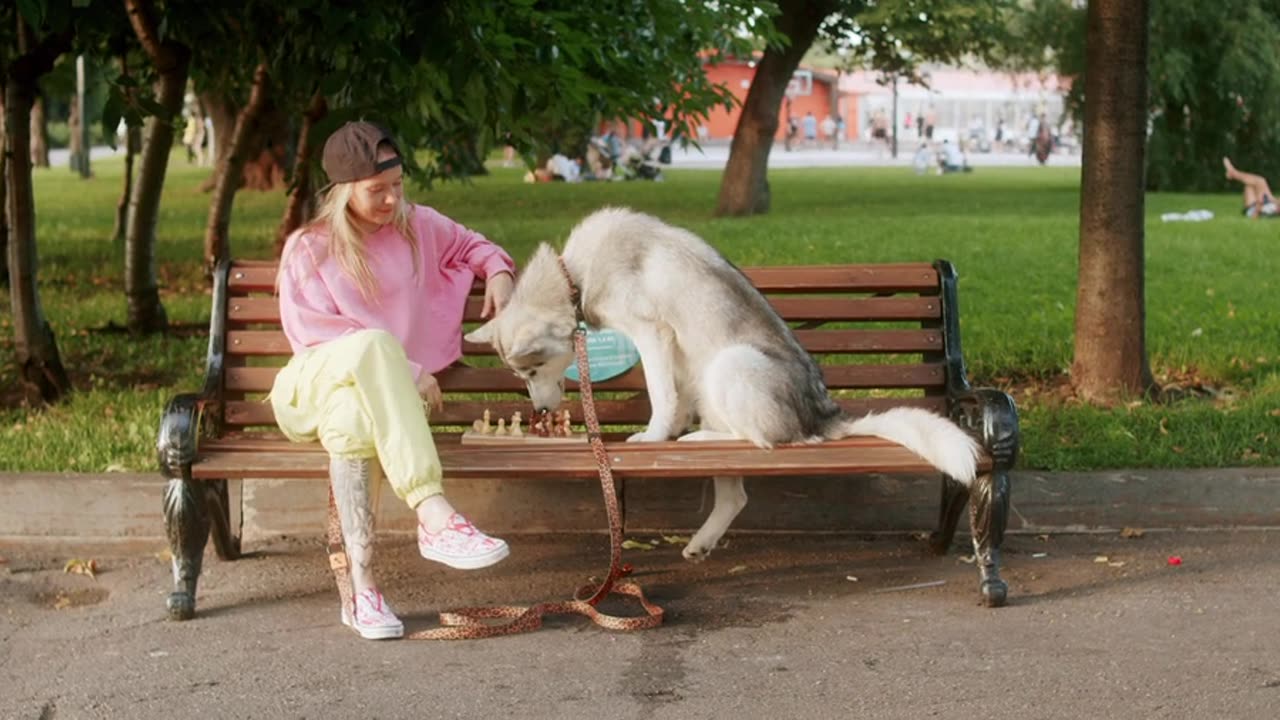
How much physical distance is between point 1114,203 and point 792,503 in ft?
8.53

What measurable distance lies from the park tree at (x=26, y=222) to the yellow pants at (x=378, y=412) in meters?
3.61

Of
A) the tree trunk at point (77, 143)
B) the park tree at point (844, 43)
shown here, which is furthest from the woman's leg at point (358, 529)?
A: the tree trunk at point (77, 143)

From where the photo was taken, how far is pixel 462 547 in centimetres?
497

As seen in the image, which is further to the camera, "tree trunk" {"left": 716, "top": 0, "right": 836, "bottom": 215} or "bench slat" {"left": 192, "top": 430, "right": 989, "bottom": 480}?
"tree trunk" {"left": 716, "top": 0, "right": 836, "bottom": 215}

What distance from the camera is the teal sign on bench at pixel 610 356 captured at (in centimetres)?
634

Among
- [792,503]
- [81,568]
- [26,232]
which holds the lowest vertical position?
[81,568]

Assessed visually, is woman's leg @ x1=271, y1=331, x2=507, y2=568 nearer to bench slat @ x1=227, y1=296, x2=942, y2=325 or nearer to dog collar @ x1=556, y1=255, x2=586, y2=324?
dog collar @ x1=556, y1=255, x2=586, y2=324

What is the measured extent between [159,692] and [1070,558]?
320 centimetres

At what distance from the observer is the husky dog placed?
5.56 m

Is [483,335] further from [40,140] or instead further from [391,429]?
[40,140]

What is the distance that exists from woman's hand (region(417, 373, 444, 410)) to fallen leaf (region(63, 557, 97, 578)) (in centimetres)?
138

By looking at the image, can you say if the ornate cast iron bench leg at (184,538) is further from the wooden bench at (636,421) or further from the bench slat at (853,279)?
the bench slat at (853,279)

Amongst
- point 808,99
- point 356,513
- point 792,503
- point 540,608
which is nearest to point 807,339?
point 792,503

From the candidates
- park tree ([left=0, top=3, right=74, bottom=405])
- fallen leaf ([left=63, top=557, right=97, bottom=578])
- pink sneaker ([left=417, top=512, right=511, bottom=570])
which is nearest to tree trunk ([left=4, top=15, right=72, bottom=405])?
park tree ([left=0, top=3, right=74, bottom=405])
